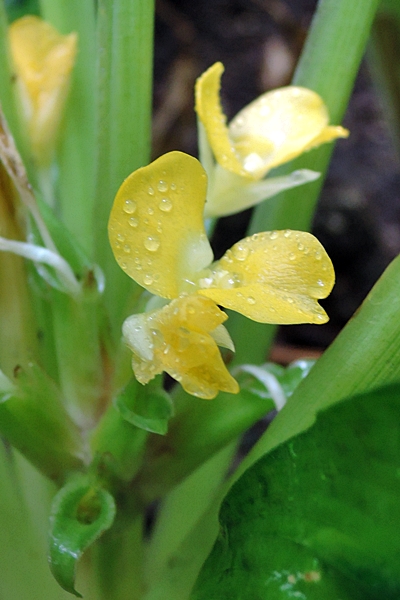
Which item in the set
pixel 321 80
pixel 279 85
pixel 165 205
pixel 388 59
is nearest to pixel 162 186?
pixel 165 205

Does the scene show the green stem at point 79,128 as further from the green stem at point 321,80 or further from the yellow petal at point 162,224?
the yellow petal at point 162,224

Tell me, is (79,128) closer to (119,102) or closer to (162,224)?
(119,102)

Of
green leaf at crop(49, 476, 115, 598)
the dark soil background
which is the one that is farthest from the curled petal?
the dark soil background

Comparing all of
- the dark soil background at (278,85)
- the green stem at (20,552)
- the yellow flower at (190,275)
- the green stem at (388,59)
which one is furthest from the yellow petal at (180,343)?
the dark soil background at (278,85)

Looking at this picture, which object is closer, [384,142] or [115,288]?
[115,288]

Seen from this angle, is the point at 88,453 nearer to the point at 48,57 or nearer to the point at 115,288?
the point at 115,288

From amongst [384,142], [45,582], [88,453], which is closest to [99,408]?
[88,453]
